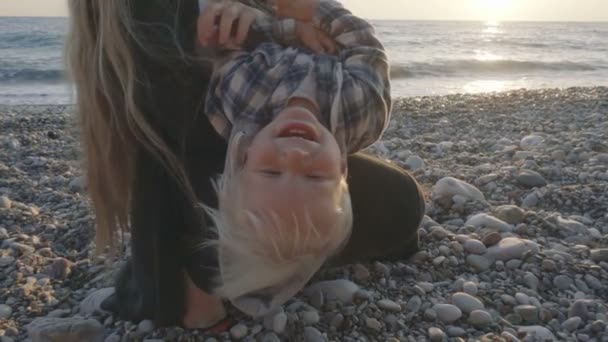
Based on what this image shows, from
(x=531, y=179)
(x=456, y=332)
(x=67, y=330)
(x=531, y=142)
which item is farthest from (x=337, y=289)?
(x=531, y=142)

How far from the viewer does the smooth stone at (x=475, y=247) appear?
235 centimetres

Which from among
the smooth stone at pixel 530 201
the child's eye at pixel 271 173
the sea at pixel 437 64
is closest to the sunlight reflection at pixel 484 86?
the sea at pixel 437 64

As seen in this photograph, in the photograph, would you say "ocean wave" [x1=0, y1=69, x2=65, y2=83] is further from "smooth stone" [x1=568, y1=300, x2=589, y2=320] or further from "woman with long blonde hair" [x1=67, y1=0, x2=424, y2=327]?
"smooth stone" [x1=568, y1=300, x2=589, y2=320]

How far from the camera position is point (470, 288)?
2.08 meters

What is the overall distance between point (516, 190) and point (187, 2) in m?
1.97

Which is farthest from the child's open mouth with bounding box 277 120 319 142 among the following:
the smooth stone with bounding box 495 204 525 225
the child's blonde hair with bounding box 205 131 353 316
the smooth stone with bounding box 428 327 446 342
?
the smooth stone with bounding box 495 204 525 225

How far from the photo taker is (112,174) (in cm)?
173

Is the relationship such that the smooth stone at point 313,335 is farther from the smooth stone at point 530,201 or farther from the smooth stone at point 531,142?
the smooth stone at point 531,142

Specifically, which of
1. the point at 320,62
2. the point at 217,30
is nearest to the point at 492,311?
the point at 320,62

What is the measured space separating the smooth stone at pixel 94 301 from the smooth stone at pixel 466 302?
1101mm

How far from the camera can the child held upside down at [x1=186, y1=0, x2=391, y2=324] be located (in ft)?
4.50

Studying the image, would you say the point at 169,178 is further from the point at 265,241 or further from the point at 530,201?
the point at 530,201

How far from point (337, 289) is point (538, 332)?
1.98 feet

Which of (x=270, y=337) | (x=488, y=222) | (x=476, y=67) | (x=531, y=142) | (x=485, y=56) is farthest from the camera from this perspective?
(x=485, y=56)
